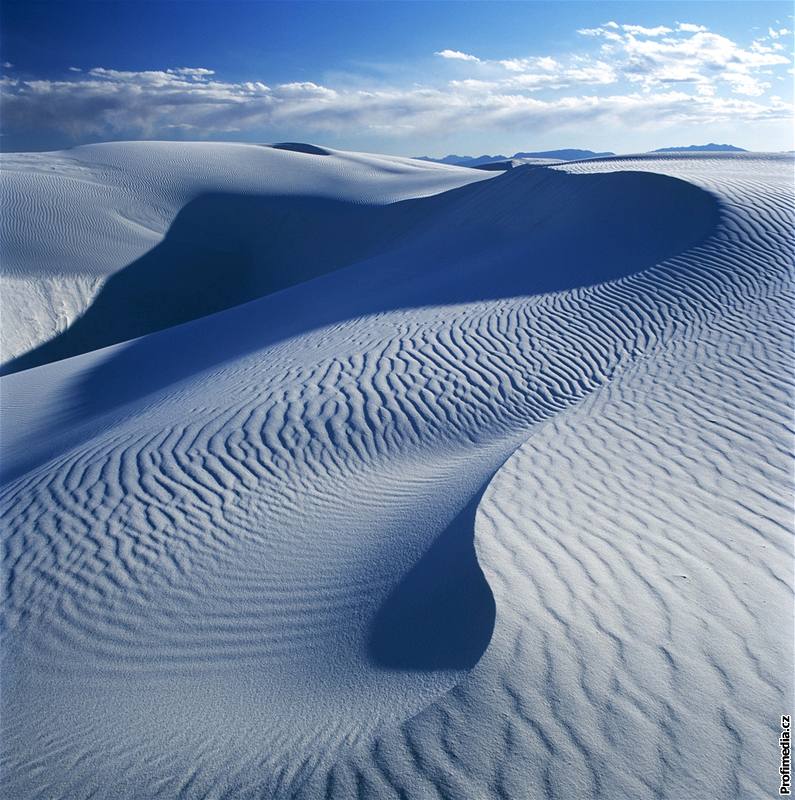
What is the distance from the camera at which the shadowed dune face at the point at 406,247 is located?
11.7 m

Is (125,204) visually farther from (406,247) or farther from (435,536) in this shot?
(435,536)

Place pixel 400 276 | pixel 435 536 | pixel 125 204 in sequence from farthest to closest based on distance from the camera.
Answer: pixel 125 204 < pixel 400 276 < pixel 435 536

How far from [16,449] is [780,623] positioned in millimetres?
8295

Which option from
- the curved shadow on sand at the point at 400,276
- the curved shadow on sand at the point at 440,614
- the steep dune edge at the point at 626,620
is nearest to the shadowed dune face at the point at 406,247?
the curved shadow on sand at the point at 400,276

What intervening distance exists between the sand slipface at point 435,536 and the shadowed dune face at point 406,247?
0.17 meters

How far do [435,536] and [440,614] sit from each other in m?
0.94

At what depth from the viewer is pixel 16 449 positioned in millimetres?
8594

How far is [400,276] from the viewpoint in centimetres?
1386

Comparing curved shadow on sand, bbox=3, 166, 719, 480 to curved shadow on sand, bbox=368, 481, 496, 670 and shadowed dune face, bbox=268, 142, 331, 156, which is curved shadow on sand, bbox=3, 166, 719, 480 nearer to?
curved shadow on sand, bbox=368, 481, 496, 670

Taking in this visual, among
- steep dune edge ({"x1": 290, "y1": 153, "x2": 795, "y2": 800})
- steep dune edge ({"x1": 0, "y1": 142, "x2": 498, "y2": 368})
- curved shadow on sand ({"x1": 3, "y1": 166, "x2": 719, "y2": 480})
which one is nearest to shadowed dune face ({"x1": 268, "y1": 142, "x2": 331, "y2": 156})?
steep dune edge ({"x1": 0, "y1": 142, "x2": 498, "y2": 368})

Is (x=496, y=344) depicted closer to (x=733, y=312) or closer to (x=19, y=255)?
(x=733, y=312)

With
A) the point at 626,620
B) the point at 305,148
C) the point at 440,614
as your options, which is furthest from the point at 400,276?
the point at 305,148

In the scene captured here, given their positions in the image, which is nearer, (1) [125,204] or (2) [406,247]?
(2) [406,247]

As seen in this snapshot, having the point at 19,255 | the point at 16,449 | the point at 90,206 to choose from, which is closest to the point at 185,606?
the point at 16,449
